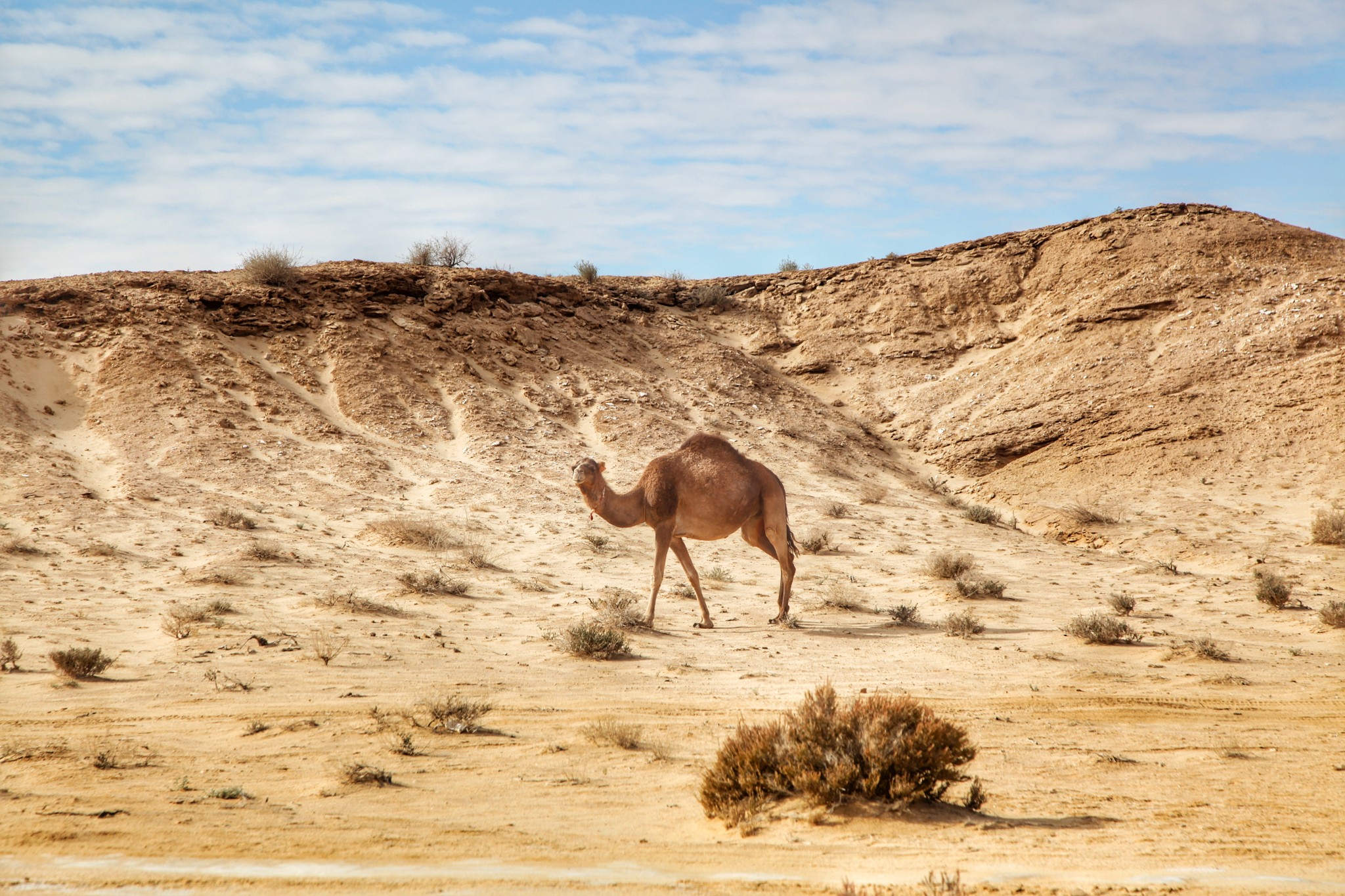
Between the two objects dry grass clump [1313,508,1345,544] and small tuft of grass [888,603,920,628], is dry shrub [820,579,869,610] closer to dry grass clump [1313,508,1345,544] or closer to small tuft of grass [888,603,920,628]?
small tuft of grass [888,603,920,628]

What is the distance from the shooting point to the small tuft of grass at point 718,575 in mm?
16297

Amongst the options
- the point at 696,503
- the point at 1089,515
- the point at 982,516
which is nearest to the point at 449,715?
the point at 696,503

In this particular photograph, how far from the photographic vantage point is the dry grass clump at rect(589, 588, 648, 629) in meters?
12.0

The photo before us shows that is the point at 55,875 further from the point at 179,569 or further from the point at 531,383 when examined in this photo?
the point at 531,383

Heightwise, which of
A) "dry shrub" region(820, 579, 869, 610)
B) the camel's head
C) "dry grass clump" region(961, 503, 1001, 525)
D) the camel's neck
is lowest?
"dry shrub" region(820, 579, 869, 610)

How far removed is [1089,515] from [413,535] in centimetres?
1595

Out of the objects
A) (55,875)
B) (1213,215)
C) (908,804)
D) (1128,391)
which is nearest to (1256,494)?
(1128,391)

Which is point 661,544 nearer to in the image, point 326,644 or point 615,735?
point 326,644

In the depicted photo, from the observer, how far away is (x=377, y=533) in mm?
17625

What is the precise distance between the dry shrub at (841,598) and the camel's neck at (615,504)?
3299 millimetres

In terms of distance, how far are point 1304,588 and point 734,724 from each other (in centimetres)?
1313

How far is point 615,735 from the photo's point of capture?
282 inches

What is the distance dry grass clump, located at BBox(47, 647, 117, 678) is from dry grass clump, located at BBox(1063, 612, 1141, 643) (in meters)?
11.0

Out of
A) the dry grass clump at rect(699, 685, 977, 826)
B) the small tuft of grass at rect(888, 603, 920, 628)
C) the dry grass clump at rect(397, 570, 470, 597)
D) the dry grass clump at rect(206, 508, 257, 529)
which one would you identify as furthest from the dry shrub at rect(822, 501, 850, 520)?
the dry grass clump at rect(699, 685, 977, 826)
